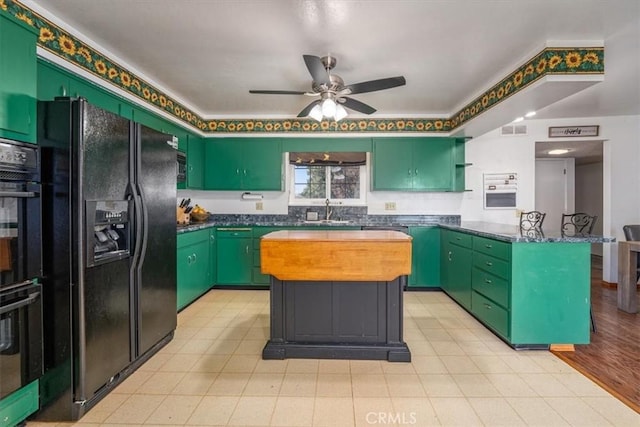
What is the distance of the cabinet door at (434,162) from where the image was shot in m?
4.50

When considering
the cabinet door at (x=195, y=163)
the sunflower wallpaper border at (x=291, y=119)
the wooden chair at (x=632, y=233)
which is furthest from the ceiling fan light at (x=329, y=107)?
the wooden chair at (x=632, y=233)

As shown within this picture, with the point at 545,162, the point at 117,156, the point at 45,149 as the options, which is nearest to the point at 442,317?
the point at 117,156

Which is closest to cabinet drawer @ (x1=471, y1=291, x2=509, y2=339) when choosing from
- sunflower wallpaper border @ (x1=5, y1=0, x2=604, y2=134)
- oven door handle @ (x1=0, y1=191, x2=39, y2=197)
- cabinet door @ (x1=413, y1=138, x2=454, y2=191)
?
cabinet door @ (x1=413, y1=138, x2=454, y2=191)

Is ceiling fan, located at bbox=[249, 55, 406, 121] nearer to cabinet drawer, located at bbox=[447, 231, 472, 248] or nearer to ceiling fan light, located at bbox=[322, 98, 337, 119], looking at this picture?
ceiling fan light, located at bbox=[322, 98, 337, 119]

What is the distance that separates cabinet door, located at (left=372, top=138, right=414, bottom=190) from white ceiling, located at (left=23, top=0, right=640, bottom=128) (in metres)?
1.05

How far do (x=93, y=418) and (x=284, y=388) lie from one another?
1.08 meters

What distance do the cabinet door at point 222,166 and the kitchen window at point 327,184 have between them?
855mm

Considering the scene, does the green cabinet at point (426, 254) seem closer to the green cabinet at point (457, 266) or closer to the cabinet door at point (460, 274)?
the green cabinet at point (457, 266)

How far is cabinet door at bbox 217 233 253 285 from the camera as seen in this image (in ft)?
14.2

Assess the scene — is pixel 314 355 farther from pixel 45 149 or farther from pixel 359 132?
pixel 359 132

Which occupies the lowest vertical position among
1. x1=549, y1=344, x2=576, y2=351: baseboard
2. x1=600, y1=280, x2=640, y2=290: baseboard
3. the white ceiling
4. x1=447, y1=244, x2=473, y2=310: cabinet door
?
x1=549, y1=344, x2=576, y2=351: baseboard

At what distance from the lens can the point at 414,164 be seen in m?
4.52

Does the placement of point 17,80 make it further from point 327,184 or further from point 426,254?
point 426,254

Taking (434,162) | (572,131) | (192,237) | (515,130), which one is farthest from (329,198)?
(572,131)
